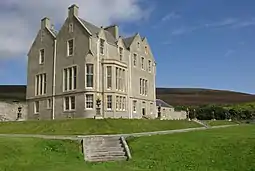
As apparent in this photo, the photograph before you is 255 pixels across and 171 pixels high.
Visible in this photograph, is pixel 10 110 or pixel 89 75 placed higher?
pixel 89 75

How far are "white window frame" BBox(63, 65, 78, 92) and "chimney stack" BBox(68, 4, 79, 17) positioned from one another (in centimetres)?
858

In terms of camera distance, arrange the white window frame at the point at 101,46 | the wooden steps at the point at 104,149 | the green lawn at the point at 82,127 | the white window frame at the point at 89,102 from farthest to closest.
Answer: the white window frame at the point at 101,46, the white window frame at the point at 89,102, the green lawn at the point at 82,127, the wooden steps at the point at 104,149

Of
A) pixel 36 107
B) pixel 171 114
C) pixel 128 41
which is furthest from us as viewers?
pixel 171 114

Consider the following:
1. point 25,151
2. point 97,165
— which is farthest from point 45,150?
point 97,165

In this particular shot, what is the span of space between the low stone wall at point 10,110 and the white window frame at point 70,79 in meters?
10.9

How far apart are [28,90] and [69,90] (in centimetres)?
1179

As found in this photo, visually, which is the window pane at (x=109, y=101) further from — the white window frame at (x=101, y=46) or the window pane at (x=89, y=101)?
the white window frame at (x=101, y=46)

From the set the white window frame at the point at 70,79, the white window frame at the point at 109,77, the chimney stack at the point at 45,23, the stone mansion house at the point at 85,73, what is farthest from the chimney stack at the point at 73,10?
the white window frame at the point at 109,77

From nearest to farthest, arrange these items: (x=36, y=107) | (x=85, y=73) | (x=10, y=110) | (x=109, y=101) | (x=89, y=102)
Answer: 1. (x=89, y=102)
2. (x=85, y=73)
3. (x=109, y=101)
4. (x=10, y=110)
5. (x=36, y=107)

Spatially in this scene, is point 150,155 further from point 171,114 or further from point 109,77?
point 171,114

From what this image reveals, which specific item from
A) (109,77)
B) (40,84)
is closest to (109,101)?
(109,77)

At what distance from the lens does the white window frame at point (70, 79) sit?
164 feet

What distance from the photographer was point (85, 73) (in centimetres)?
4881

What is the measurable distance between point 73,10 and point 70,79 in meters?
11.0
